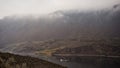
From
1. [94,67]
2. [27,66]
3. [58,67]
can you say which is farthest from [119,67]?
[27,66]

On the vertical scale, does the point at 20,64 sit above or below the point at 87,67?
above

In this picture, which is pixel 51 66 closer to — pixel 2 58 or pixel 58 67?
pixel 58 67

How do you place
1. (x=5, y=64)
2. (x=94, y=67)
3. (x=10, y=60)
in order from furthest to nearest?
(x=94, y=67) < (x=10, y=60) < (x=5, y=64)

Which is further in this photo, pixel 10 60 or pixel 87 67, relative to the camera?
pixel 87 67

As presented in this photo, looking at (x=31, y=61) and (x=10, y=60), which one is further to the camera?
(x=31, y=61)

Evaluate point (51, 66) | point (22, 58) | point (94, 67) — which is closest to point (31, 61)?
point (22, 58)

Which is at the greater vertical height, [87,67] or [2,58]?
[2,58]

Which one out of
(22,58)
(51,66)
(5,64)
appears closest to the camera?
(5,64)

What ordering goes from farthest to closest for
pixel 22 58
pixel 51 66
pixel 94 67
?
pixel 94 67, pixel 51 66, pixel 22 58

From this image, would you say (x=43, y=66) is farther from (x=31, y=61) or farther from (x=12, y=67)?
(x=12, y=67)
